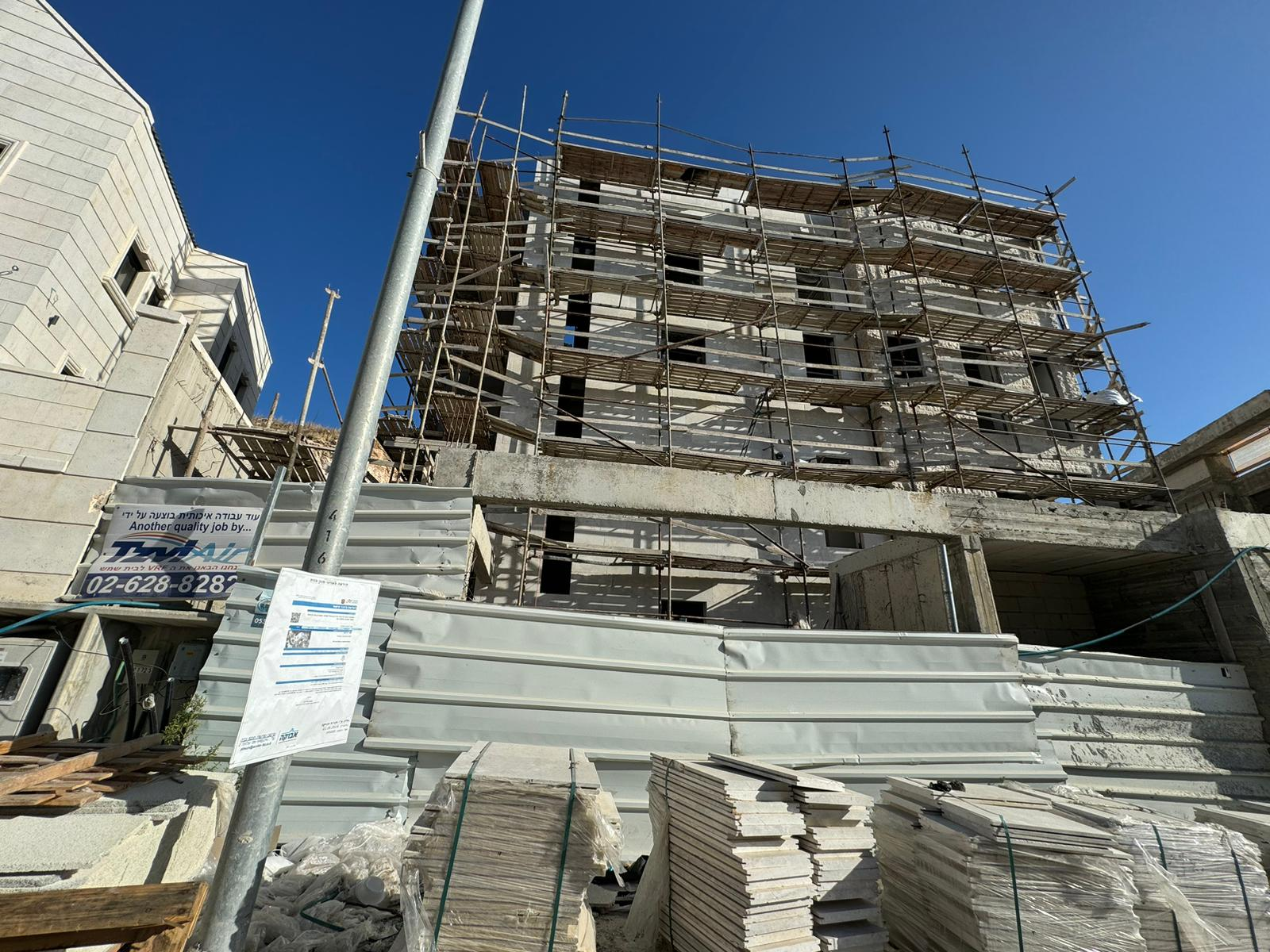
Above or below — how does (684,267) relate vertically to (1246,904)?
above

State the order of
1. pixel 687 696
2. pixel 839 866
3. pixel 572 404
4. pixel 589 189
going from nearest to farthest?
pixel 839 866 → pixel 687 696 → pixel 572 404 → pixel 589 189

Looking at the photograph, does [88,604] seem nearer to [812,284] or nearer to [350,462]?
[350,462]

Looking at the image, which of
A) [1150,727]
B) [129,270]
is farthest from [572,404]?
[1150,727]

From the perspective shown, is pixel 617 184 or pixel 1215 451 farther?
pixel 617 184

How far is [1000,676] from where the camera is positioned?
7.00 m

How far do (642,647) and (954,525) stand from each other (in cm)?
529

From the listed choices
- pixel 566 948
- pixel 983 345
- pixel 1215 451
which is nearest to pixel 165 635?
pixel 566 948

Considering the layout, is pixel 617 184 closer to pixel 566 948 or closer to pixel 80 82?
pixel 80 82

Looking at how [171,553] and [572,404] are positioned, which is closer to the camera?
[171,553]

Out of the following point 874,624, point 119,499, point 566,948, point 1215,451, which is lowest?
point 566,948

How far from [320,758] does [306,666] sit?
3.34 m

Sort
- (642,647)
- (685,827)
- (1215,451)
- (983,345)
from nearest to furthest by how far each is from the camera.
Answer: (685,827)
(642,647)
(1215,451)
(983,345)

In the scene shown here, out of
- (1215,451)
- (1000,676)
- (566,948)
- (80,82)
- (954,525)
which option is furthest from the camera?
(1215,451)

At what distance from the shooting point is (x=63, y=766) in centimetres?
416
